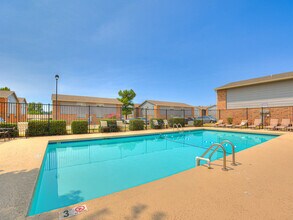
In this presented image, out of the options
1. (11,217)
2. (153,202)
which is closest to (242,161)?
(153,202)

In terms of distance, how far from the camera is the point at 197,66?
1956 cm

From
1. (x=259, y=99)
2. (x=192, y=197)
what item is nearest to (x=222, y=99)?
(x=259, y=99)

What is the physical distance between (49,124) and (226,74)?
23298 mm

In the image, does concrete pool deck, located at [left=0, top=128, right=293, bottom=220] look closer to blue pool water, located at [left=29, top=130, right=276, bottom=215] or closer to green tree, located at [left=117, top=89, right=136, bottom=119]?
blue pool water, located at [left=29, top=130, right=276, bottom=215]

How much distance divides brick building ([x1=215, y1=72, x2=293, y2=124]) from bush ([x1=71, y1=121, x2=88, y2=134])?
16664 millimetres

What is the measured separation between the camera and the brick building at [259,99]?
48.5 feet

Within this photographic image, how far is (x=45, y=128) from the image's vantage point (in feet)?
32.9

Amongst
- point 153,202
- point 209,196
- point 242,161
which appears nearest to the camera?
point 153,202

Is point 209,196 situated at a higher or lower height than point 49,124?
lower

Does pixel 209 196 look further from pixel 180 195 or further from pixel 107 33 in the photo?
pixel 107 33

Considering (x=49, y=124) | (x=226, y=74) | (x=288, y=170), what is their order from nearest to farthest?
1. (x=288, y=170)
2. (x=49, y=124)
3. (x=226, y=74)

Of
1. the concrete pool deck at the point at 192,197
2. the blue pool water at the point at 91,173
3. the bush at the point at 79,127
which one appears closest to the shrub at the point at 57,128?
the bush at the point at 79,127

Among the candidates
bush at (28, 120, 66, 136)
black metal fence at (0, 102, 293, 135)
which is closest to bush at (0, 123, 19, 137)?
black metal fence at (0, 102, 293, 135)

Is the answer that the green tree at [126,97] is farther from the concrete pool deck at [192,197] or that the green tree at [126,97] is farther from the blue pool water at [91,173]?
the concrete pool deck at [192,197]
